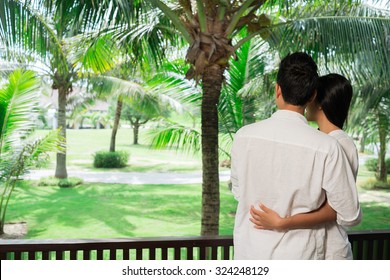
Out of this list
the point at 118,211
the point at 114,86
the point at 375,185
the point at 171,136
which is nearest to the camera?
the point at 171,136

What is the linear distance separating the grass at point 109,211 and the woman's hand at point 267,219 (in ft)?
31.6

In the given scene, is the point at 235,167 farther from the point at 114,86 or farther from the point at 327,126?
the point at 114,86

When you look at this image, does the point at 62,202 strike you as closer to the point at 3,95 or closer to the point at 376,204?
the point at 3,95

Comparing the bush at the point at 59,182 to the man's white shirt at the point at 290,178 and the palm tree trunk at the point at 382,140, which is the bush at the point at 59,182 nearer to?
the palm tree trunk at the point at 382,140

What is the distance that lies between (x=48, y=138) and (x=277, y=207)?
7.46 meters

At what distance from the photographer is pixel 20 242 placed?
189cm

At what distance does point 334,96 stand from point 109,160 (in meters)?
19.2

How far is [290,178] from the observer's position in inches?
46.3

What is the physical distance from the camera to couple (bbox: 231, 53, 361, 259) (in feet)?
3.79

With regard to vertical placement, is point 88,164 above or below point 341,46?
below

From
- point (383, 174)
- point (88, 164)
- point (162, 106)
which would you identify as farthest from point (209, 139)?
point (88, 164)

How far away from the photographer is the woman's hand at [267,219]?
1210 millimetres

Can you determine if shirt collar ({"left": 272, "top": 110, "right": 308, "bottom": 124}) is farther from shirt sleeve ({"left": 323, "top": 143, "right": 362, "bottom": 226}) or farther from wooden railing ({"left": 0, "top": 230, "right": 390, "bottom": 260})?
wooden railing ({"left": 0, "top": 230, "right": 390, "bottom": 260})

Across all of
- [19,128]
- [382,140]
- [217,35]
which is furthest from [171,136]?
[382,140]
